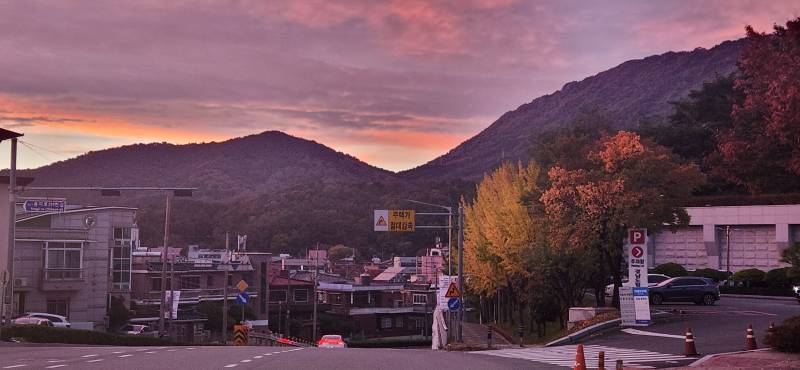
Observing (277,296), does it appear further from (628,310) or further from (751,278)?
(628,310)

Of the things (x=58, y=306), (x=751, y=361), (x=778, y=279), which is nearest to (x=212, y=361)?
(x=751, y=361)

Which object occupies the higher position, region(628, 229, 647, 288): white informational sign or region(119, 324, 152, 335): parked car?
region(628, 229, 647, 288): white informational sign

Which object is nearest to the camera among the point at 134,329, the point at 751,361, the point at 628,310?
the point at 751,361

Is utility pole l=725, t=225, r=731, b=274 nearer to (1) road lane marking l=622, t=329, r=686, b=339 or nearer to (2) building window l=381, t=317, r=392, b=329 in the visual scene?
(2) building window l=381, t=317, r=392, b=329

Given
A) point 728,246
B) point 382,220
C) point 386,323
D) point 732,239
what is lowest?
point 386,323

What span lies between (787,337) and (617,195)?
64.8ft

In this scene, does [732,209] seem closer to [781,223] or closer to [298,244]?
[781,223]

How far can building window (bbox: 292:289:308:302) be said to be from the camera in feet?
329

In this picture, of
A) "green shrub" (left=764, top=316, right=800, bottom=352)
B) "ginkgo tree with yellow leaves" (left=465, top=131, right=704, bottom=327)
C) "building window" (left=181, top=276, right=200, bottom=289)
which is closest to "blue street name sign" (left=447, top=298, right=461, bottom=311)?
"ginkgo tree with yellow leaves" (left=465, top=131, right=704, bottom=327)

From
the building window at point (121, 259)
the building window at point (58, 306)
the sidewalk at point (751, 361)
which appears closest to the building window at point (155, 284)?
the building window at point (121, 259)

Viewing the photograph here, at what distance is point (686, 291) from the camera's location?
54750 millimetres

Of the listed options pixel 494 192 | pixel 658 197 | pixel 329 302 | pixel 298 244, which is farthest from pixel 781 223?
pixel 298 244

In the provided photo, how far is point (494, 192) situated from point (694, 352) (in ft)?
113

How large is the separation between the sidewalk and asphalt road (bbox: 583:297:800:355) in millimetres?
2661
